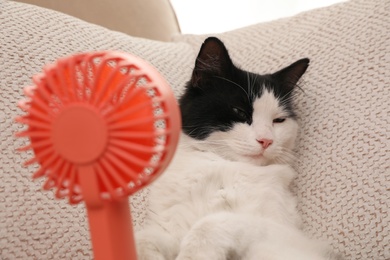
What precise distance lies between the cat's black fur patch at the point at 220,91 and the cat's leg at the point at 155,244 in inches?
11.2

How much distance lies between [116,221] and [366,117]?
82 centimetres

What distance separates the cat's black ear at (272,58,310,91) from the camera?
1.23m

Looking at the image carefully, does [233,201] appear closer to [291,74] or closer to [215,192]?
[215,192]

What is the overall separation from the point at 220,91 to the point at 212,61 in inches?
3.4

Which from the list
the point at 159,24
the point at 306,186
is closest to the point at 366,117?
the point at 306,186

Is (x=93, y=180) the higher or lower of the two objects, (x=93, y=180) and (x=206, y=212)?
the higher

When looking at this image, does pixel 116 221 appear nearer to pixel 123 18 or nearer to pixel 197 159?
pixel 197 159

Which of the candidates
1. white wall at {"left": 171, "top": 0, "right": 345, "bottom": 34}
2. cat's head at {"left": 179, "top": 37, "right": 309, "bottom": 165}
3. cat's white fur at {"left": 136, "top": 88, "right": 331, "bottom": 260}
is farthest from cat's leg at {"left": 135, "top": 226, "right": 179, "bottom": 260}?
white wall at {"left": 171, "top": 0, "right": 345, "bottom": 34}

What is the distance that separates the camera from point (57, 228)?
0.94 m

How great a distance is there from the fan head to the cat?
0.37 metres

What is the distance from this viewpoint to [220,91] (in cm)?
117

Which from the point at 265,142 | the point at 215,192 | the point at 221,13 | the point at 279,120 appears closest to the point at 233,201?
the point at 215,192

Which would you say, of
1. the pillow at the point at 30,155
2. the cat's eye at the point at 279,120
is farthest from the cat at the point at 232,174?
the pillow at the point at 30,155

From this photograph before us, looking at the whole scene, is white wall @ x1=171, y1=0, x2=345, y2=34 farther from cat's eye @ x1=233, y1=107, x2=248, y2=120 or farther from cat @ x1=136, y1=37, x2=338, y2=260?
cat's eye @ x1=233, y1=107, x2=248, y2=120
